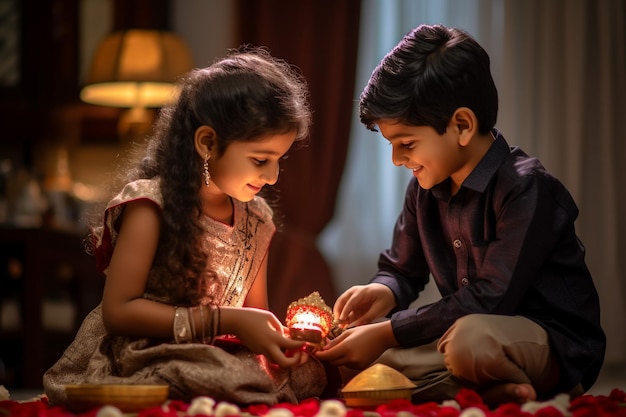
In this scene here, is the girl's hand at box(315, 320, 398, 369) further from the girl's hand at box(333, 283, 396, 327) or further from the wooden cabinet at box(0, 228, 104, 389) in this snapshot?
the wooden cabinet at box(0, 228, 104, 389)

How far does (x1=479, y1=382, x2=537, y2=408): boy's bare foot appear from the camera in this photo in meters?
1.60

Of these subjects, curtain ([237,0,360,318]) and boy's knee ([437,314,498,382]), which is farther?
curtain ([237,0,360,318])

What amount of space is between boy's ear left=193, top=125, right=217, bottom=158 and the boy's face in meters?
0.34

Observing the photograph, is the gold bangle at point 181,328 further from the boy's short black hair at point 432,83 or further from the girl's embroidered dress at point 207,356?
the boy's short black hair at point 432,83

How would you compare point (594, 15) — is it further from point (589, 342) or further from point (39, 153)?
point (39, 153)

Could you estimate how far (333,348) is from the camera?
1763 mm

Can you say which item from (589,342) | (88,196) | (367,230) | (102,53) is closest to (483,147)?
(589,342)

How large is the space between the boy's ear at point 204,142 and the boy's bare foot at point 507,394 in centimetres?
70

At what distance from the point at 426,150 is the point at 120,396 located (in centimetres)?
75

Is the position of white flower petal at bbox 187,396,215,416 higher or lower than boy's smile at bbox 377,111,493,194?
lower

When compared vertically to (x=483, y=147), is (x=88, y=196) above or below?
below

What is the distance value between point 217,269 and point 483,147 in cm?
60

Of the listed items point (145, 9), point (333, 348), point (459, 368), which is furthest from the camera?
point (145, 9)

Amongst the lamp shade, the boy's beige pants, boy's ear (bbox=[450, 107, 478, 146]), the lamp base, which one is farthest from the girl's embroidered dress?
the lamp base
